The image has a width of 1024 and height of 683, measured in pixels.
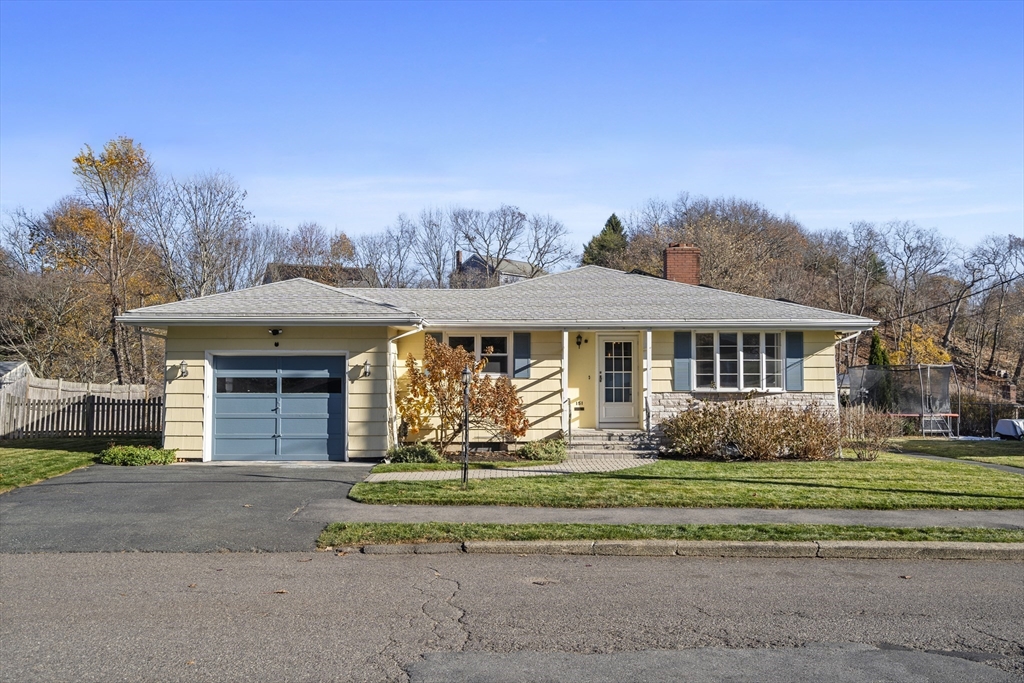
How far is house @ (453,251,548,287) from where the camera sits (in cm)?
5014

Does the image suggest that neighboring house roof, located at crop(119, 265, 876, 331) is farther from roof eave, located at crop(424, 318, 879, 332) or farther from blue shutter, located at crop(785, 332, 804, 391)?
blue shutter, located at crop(785, 332, 804, 391)

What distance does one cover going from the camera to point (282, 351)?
1688cm

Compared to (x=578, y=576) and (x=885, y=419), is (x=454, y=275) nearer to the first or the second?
(x=885, y=419)

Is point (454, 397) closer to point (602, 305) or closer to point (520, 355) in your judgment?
point (520, 355)

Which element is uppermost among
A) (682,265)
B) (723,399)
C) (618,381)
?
(682,265)

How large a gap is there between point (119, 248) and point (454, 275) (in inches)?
761

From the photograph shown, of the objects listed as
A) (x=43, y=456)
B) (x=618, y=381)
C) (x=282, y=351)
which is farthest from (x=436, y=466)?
(x=43, y=456)

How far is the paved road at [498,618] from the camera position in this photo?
5641mm

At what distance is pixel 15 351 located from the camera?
34375 millimetres

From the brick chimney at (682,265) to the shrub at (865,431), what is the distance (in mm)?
6003

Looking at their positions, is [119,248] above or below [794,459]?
above

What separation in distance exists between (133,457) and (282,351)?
3356mm

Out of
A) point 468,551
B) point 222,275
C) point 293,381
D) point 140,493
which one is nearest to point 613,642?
point 468,551

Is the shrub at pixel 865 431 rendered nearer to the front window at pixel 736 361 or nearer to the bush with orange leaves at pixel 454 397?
Answer: the front window at pixel 736 361
